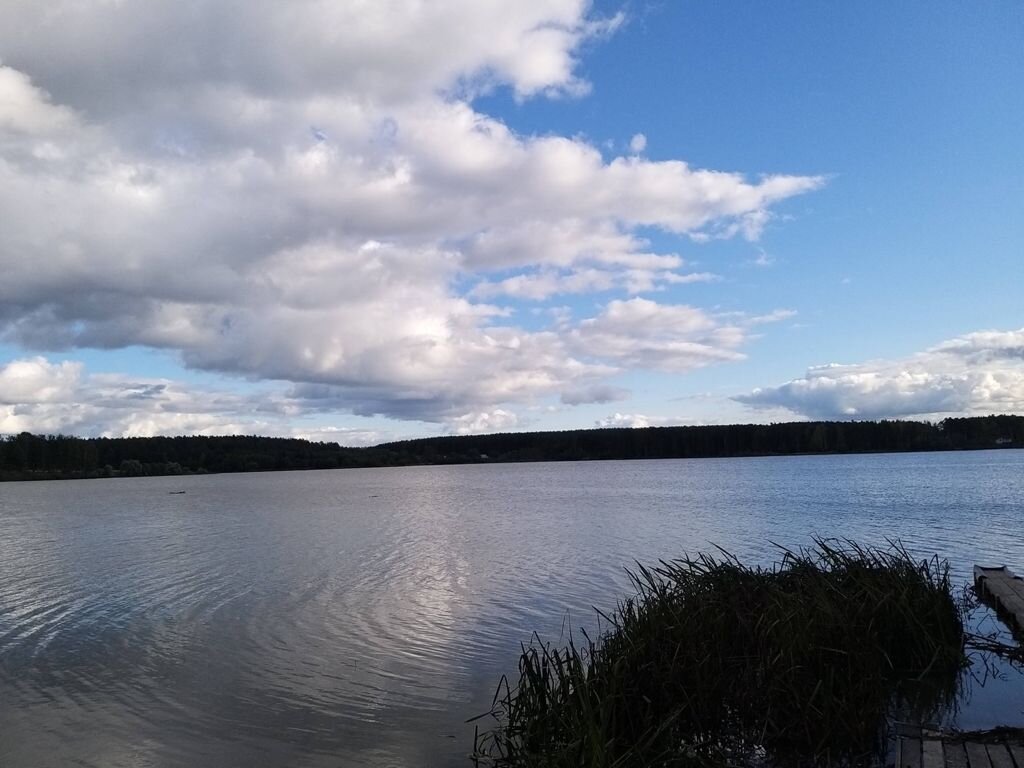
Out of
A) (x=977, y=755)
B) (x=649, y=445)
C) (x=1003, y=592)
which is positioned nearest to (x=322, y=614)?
(x=977, y=755)

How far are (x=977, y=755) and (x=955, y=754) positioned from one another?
156 mm

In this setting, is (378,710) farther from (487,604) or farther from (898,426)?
(898,426)

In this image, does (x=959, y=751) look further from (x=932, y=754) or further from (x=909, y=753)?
(x=909, y=753)

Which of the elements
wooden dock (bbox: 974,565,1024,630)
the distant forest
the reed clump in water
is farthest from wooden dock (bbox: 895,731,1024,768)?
the distant forest

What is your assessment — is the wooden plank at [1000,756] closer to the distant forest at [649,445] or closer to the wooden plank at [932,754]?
the wooden plank at [932,754]

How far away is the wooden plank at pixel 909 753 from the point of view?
21.3ft

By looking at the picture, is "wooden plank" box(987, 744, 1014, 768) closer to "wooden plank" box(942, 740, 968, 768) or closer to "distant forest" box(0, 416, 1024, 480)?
"wooden plank" box(942, 740, 968, 768)

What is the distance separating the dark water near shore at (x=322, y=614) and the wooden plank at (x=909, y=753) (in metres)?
1.71

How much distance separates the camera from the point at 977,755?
6438 mm

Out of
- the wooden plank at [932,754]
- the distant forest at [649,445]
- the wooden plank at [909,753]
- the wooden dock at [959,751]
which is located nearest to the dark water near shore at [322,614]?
the wooden dock at [959,751]

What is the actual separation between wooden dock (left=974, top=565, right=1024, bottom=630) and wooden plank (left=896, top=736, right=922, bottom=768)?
5.70 metres

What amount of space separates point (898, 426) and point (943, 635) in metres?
143

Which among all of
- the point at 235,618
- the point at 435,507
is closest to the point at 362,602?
the point at 235,618

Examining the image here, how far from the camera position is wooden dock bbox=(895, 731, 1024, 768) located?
6.30 meters
